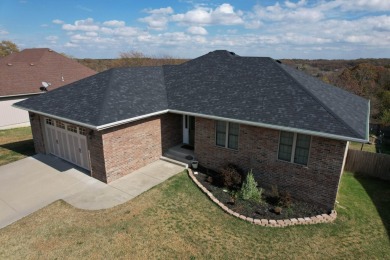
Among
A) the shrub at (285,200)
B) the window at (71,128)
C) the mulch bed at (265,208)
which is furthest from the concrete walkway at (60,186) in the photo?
the shrub at (285,200)

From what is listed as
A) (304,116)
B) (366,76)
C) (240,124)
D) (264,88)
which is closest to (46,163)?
(240,124)

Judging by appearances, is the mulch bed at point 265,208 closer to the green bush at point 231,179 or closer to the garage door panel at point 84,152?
the green bush at point 231,179

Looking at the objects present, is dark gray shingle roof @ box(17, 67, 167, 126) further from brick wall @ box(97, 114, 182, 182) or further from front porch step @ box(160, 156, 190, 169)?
front porch step @ box(160, 156, 190, 169)

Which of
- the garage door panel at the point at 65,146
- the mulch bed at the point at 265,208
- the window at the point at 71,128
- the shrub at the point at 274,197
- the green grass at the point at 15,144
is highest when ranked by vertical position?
the window at the point at 71,128

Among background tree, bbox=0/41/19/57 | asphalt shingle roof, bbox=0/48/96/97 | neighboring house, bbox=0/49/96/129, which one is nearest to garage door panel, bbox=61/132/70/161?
neighboring house, bbox=0/49/96/129

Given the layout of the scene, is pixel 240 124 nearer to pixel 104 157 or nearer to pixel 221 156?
pixel 221 156

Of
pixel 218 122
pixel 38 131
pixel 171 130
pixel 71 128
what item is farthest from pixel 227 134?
pixel 38 131
